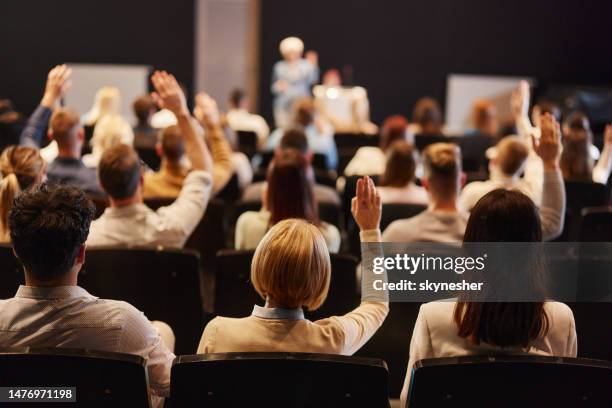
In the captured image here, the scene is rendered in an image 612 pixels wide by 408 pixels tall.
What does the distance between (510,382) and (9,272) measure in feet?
6.21

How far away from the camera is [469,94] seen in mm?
12438

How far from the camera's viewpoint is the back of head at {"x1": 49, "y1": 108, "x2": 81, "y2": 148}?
398cm

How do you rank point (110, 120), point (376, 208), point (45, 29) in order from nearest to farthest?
point (376, 208) → point (110, 120) → point (45, 29)

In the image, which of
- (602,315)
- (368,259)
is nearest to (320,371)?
(368,259)

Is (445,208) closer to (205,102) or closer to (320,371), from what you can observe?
(205,102)

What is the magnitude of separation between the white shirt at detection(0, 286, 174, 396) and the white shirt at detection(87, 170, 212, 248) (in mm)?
1220

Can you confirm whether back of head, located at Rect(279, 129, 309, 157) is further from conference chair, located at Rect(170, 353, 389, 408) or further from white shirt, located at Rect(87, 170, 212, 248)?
conference chair, located at Rect(170, 353, 389, 408)

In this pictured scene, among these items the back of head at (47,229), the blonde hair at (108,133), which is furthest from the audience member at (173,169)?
the back of head at (47,229)

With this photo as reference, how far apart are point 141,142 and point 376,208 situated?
4793mm

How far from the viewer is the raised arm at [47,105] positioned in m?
3.86

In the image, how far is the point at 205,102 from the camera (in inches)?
171

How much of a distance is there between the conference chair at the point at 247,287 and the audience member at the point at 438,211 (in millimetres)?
459

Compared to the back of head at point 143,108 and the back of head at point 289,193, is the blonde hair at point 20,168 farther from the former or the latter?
the back of head at point 143,108

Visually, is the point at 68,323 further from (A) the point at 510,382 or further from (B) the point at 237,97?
(B) the point at 237,97
